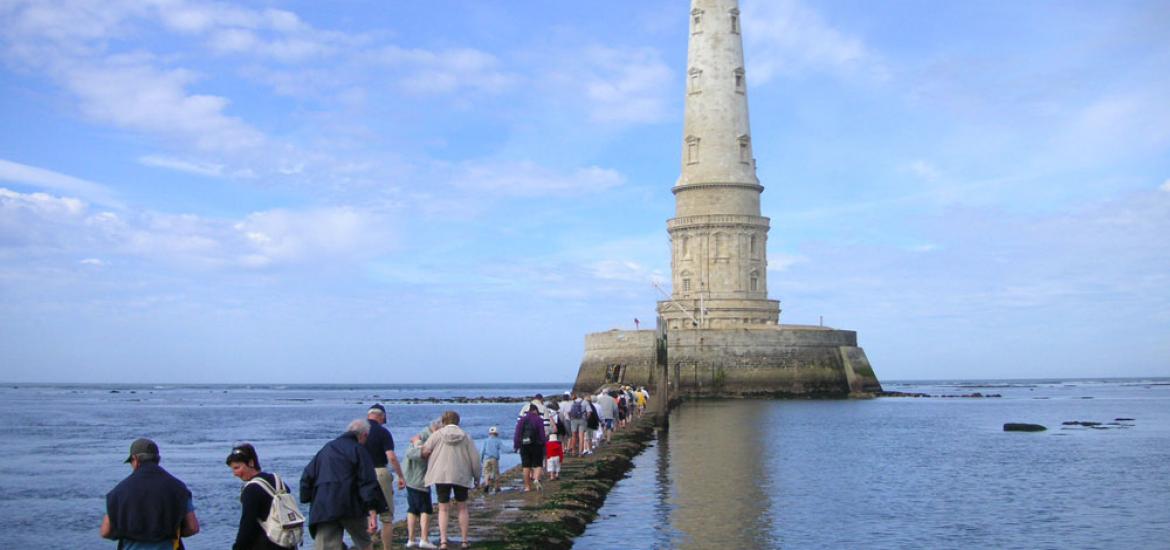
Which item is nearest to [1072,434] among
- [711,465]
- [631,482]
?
[711,465]

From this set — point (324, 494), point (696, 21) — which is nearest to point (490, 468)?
point (324, 494)

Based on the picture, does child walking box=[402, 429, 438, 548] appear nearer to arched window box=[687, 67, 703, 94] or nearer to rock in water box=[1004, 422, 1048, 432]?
rock in water box=[1004, 422, 1048, 432]

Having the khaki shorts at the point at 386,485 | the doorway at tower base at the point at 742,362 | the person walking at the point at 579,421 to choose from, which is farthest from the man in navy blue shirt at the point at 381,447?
the doorway at tower base at the point at 742,362

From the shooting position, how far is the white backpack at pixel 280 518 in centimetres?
866

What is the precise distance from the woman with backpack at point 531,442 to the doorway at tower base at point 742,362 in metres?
42.4

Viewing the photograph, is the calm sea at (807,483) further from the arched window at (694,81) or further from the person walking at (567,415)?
the arched window at (694,81)

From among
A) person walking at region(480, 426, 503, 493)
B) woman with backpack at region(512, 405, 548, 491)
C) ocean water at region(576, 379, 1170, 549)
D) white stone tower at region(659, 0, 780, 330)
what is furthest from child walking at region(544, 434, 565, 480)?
white stone tower at region(659, 0, 780, 330)

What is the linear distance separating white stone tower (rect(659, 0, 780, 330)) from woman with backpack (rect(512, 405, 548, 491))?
47478mm

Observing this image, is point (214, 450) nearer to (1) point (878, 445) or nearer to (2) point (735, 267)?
(1) point (878, 445)

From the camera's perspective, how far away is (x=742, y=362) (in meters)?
61.4

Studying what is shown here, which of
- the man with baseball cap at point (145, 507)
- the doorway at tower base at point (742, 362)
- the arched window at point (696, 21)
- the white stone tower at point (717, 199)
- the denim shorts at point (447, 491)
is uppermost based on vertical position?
the arched window at point (696, 21)

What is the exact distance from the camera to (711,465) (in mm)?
24797

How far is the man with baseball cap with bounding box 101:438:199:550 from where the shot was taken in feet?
26.3

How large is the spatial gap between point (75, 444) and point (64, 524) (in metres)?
21.6
